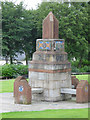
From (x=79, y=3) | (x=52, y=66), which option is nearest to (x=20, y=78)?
(x=52, y=66)

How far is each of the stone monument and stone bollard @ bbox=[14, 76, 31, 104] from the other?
3.99 ft

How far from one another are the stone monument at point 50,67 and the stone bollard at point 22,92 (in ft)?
3.99

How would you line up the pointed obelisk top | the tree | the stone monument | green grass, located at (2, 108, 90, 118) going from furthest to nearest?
the tree < the pointed obelisk top < the stone monument < green grass, located at (2, 108, 90, 118)

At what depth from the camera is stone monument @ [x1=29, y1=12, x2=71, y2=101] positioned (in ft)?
47.3

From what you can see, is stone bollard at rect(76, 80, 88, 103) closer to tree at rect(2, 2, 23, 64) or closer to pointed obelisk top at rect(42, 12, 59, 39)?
pointed obelisk top at rect(42, 12, 59, 39)

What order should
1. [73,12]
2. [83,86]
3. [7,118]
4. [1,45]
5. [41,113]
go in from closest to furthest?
1. [7,118]
2. [41,113]
3. [83,86]
4. [1,45]
5. [73,12]

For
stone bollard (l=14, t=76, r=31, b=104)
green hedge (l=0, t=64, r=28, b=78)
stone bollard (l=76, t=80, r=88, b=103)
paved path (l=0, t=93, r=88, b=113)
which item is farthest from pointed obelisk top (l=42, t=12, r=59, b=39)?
green hedge (l=0, t=64, r=28, b=78)

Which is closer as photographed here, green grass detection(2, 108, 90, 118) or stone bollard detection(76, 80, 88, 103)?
green grass detection(2, 108, 90, 118)

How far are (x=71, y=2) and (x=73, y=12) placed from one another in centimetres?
247

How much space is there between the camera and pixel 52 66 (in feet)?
46.7

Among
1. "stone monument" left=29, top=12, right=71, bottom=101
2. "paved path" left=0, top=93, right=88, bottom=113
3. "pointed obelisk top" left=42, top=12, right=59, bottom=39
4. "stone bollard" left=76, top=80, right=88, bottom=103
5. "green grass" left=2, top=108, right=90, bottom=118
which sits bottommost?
"paved path" left=0, top=93, right=88, bottom=113

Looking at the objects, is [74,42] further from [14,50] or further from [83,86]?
[83,86]

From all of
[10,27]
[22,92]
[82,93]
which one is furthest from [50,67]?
[10,27]

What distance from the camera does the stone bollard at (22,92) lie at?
Answer: 44.2 ft
